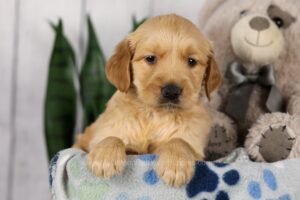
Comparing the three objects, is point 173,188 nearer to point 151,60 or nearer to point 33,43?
point 151,60

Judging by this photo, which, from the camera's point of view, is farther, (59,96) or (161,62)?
(59,96)

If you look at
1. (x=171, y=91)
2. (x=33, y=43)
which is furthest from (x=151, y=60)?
(x=33, y=43)

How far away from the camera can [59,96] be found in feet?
6.56

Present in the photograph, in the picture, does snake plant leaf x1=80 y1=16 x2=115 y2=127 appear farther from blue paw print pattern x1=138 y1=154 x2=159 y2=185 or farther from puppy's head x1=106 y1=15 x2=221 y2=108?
blue paw print pattern x1=138 y1=154 x2=159 y2=185

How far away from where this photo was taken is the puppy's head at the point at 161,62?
1.28m

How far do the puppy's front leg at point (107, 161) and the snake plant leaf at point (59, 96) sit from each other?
2.98ft

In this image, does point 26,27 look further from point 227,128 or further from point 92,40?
point 227,128

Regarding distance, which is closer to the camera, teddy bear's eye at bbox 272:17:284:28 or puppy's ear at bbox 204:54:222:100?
puppy's ear at bbox 204:54:222:100

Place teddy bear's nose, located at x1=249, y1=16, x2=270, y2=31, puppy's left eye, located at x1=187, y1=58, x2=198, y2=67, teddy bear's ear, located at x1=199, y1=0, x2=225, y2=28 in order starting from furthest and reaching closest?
teddy bear's ear, located at x1=199, y1=0, x2=225, y2=28, teddy bear's nose, located at x1=249, y1=16, x2=270, y2=31, puppy's left eye, located at x1=187, y1=58, x2=198, y2=67

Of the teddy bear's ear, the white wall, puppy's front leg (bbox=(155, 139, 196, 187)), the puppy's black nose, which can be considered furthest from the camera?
the white wall

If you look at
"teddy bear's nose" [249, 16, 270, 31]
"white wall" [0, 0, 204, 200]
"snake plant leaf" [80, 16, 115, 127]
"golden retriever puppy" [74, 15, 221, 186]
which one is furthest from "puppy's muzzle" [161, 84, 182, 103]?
"white wall" [0, 0, 204, 200]

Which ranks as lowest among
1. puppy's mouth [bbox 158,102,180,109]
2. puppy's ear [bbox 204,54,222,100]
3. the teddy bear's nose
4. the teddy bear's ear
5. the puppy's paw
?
the puppy's paw

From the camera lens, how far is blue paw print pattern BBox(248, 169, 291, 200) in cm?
115

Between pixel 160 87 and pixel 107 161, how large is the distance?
0.26 meters
